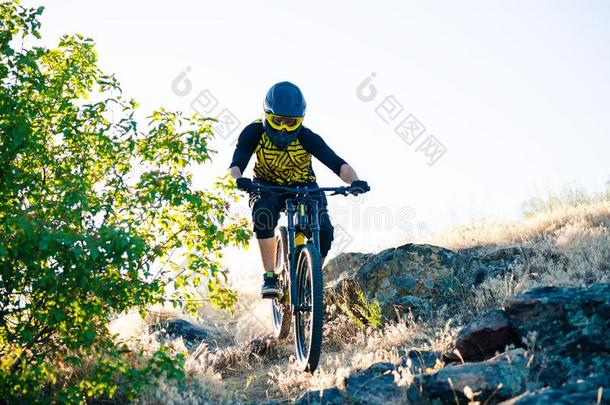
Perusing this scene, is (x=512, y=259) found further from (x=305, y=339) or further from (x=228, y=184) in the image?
(x=228, y=184)

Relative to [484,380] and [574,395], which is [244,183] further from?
[574,395]

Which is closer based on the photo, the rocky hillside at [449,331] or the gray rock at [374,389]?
the rocky hillside at [449,331]

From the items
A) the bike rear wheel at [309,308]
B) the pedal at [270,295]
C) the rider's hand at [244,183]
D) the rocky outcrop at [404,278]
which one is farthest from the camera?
the rocky outcrop at [404,278]

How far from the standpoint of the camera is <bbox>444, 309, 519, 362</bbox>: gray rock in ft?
17.3

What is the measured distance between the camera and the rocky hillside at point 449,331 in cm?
464

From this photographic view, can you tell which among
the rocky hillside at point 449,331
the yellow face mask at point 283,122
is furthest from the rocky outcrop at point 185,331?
the yellow face mask at point 283,122

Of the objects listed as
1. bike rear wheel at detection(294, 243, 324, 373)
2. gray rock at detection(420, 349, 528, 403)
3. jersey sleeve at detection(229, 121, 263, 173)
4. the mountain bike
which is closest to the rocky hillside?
gray rock at detection(420, 349, 528, 403)

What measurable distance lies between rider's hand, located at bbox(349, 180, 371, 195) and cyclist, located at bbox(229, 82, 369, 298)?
1.26 feet

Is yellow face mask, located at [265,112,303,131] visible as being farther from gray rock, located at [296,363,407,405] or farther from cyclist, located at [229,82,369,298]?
gray rock, located at [296,363,407,405]

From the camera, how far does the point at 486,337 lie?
5.30 meters

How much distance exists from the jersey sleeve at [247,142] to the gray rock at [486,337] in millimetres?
3136

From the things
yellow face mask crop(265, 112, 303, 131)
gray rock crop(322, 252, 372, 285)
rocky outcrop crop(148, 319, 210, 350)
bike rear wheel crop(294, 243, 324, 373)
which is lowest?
bike rear wheel crop(294, 243, 324, 373)

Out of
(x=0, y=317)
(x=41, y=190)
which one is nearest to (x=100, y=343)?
(x=0, y=317)

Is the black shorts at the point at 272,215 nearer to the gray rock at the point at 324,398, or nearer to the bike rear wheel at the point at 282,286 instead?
the bike rear wheel at the point at 282,286
